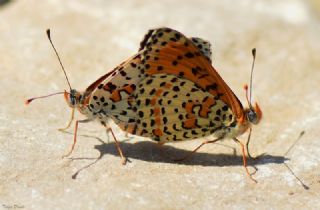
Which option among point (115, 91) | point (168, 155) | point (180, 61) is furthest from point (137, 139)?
point (180, 61)

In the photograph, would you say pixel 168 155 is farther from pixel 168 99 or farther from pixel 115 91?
pixel 115 91

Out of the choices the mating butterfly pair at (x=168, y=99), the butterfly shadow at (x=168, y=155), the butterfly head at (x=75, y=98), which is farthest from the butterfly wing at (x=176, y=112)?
the butterfly head at (x=75, y=98)

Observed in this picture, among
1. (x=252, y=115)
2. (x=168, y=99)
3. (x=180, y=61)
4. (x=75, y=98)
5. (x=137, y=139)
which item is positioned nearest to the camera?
(x=180, y=61)

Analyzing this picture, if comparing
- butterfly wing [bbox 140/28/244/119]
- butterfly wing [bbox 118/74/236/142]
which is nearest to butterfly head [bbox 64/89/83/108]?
butterfly wing [bbox 118/74/236/142]

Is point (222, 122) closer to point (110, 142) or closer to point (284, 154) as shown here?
point (284, 154)

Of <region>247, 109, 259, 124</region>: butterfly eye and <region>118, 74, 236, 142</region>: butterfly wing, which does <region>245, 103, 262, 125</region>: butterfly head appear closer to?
<region>247, 109, 259, 124</region>: butterfly eye
